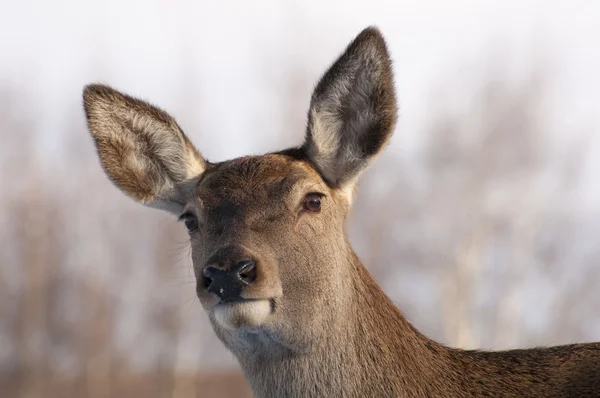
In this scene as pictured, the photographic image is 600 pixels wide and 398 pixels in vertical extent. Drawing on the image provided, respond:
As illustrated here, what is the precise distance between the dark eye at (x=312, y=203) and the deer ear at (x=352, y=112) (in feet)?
1.02

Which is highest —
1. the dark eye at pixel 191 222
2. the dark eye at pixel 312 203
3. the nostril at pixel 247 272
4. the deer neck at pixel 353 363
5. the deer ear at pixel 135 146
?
the deer ear at pixel 135 146

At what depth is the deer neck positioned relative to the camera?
5.09 meters

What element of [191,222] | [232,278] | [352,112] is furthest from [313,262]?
[352,112]

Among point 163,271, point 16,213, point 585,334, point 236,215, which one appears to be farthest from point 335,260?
point 16,213

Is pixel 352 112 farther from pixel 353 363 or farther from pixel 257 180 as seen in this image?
pixel 353 363

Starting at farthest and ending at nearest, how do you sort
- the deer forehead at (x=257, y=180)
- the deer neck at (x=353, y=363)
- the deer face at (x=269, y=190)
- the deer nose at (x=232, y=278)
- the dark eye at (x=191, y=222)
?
1. the dark eye at (x=191, y=222)
2. the deer forehead at (x=257, y=180)
3. the deer neck at (x=353, y=363)
4. the deer face at (x=269, y=190)
5. the deer nose at (x=232, y=278)

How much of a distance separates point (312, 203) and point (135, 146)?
1.43m

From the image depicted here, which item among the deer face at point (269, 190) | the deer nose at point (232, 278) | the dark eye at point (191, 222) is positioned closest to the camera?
the deer nose at point (232, 278)

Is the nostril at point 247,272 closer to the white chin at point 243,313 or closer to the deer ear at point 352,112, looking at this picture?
the white chin at point 243,313

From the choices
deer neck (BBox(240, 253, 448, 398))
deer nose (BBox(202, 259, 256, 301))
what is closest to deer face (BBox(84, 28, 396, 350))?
deer nose (BBox(202, 259, 256, 301))

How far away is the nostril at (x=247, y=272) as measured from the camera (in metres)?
4.75

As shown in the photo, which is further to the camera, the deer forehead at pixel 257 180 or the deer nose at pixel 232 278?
the deer forehead at pixel 257 180

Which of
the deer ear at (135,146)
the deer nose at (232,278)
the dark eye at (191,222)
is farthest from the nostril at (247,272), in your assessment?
the deer ear at (135,146)

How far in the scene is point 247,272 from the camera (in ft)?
15.6
